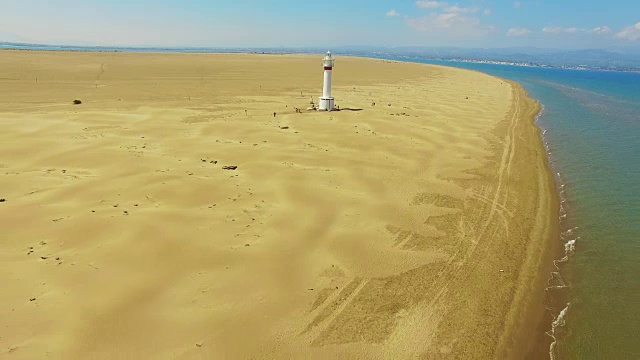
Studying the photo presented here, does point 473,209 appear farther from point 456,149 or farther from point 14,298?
point 14,298

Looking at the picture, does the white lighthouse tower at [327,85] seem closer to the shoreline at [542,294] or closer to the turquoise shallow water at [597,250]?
Result: the turquoise shallow water at [597,250]

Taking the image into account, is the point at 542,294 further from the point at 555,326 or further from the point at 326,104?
the point at 326,104

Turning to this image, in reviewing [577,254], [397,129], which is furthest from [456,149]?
[577,254]

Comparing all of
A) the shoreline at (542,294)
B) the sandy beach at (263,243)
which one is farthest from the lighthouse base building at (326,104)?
the shoreline at (542,294)

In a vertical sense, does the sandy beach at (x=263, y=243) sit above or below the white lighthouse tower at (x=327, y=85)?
below

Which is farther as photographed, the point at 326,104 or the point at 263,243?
the point at 326,104

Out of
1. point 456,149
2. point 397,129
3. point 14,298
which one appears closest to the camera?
point 14,298

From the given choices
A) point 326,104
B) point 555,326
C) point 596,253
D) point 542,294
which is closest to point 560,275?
point 542,294

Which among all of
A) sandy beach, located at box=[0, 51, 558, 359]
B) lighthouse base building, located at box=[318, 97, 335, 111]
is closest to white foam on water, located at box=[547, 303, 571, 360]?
sandy beach, located at box=[0, 51, 558, 359]
